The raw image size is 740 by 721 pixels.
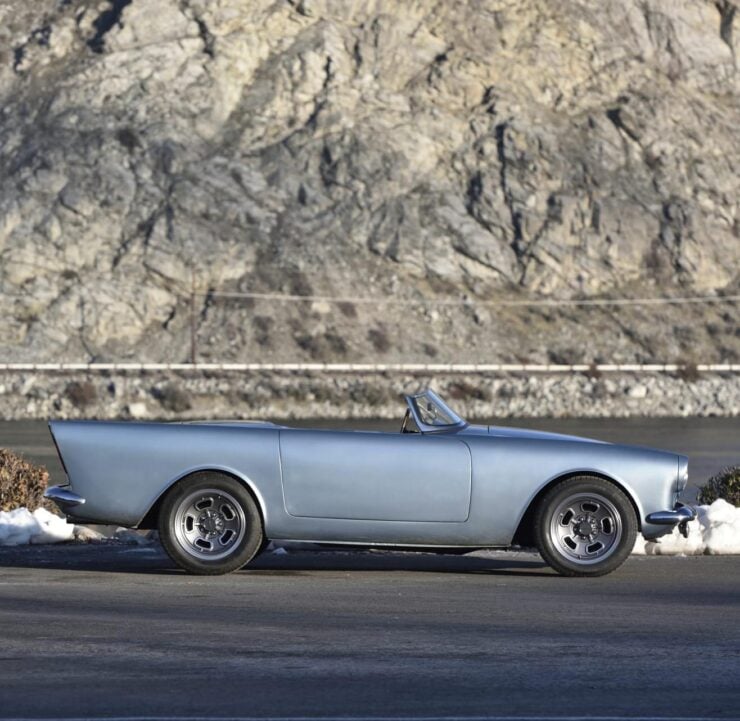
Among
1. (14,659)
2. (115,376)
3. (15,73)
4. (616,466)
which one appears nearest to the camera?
(14,659)

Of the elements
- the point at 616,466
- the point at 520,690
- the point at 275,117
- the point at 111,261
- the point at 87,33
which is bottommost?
the point at 520,690

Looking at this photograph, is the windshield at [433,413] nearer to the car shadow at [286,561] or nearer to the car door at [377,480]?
the car door at [377,480]

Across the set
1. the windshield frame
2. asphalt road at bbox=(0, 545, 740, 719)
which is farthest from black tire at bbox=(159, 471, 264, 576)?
the windshield frame

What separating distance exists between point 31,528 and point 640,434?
125 feet

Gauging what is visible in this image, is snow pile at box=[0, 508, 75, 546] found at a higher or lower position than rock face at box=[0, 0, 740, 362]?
lower

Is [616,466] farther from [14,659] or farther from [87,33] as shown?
[87,33]

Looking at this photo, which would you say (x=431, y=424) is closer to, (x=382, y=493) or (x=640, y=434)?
(x=382, y=493)

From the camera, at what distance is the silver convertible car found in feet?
32.7

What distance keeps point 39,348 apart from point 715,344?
3000cm

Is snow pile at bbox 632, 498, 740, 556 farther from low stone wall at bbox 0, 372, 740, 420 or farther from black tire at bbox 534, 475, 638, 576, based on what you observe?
low stone wall at bbox 0, 372, 740, 420

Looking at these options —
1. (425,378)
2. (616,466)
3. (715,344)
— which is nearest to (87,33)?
(425,378)

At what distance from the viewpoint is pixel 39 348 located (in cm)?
Result: 5947

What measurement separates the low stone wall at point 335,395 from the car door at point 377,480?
155ft

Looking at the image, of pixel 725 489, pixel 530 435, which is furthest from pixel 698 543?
pixel 725 489
